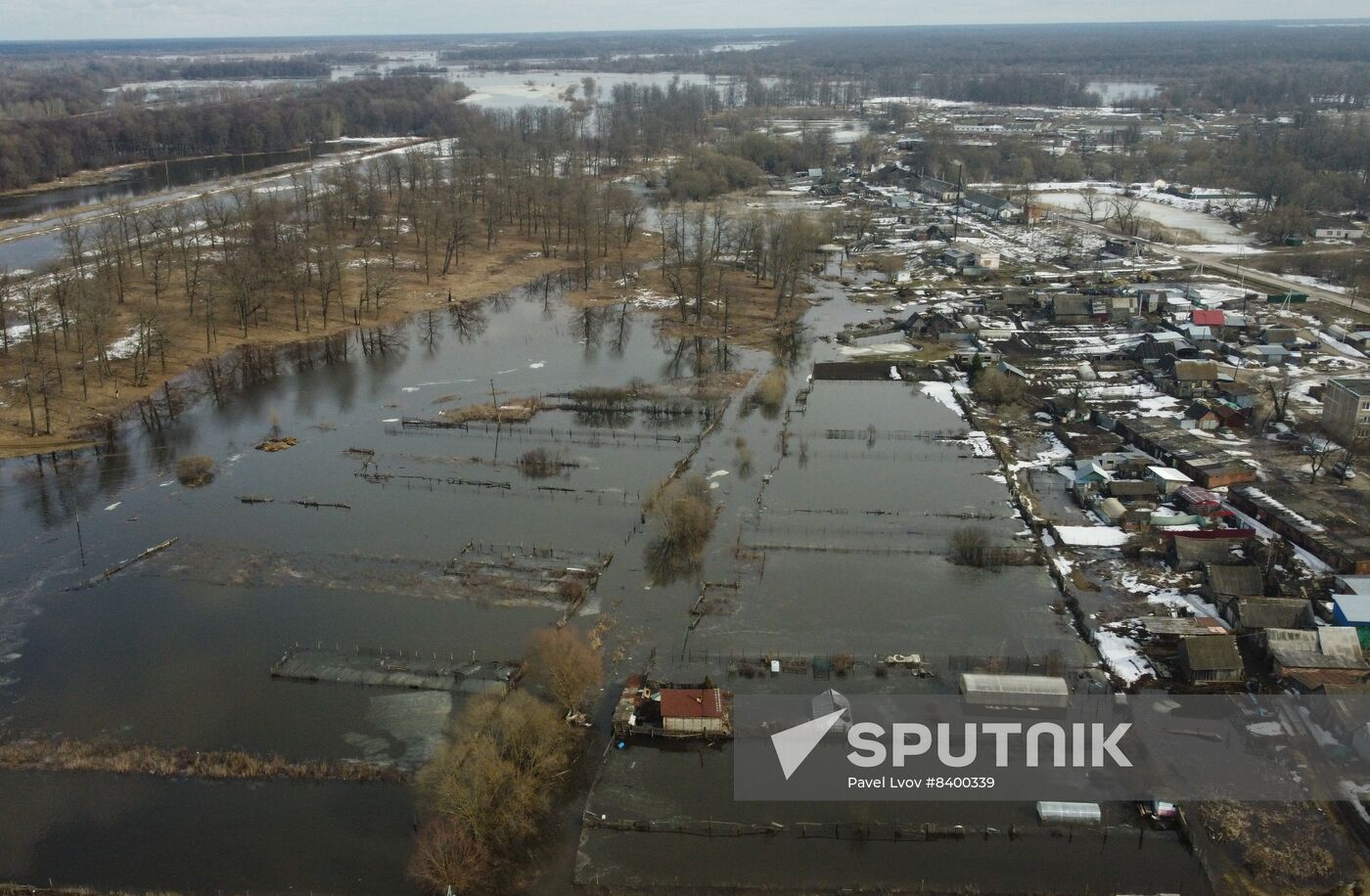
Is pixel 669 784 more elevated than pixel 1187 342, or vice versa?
pixel 1187 342

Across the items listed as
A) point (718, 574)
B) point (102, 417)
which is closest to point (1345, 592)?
point (718, 574)

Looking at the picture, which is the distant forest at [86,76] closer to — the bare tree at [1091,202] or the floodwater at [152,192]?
the floodwater at [152,192]

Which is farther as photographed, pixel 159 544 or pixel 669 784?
pixel 159 544

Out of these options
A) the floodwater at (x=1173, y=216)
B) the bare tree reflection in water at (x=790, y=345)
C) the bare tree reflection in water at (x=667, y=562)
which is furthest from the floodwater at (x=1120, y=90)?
the bare tree reflection in water at (x=667, y=562)

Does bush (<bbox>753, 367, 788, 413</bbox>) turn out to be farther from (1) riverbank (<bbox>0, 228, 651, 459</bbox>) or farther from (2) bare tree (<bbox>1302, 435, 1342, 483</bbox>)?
(1) riverbank (<bbox>0, 228, 651, 459</bbox>)

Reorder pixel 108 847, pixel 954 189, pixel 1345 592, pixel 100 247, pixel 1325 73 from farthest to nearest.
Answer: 1. pixel 1325 73
2. pixel 954 189
3. pixel 100 247
4. pixel 1345 592
5. pixel 108 847

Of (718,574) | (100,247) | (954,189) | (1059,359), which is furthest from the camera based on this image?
(954,189)

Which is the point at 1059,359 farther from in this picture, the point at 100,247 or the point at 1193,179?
the point at 1193,179

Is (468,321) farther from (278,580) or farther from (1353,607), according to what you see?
(1353,607)

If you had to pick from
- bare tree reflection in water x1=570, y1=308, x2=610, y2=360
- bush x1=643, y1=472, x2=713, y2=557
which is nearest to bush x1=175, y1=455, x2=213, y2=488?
bush x1=643, y1=472, x2=713, y2=557

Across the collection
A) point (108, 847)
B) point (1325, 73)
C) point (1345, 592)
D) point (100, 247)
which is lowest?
point (108, 847)
